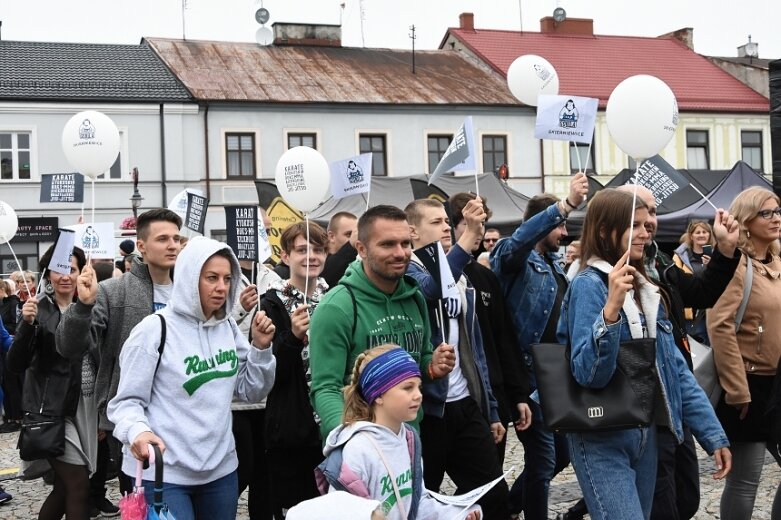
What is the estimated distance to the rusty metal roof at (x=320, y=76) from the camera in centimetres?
3173

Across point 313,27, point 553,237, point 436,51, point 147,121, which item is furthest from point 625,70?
point 553,237

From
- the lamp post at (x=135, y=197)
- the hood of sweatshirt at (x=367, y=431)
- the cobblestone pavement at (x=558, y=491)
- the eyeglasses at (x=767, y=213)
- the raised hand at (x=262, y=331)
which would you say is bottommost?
the cobblestone pavement at (x=558, y=491)

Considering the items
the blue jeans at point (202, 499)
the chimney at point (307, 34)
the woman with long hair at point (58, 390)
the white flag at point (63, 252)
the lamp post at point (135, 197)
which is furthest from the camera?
the chimney at point (307, 34)

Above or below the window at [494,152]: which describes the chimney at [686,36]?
above

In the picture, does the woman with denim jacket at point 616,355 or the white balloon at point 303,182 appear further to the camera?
the white balloon at point 303,182

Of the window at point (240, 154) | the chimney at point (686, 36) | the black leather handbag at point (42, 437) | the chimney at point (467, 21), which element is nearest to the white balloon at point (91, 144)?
the black leather handbag at point (42, 437)

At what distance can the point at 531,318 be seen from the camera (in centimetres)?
587

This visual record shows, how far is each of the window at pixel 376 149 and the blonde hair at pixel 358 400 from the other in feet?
95.4

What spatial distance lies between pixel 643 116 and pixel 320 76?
96.8 ft

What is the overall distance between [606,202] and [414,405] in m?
1.22

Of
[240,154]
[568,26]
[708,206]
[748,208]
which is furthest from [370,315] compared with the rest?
[568,26]

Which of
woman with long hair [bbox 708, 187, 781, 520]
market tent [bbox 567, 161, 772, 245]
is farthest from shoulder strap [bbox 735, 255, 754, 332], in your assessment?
market tent [bbox 567, 161, 772, 245]

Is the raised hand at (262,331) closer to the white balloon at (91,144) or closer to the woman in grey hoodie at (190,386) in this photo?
the woman in grey hoodie at (190,386)

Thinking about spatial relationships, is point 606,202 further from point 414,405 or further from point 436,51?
point 436,51
